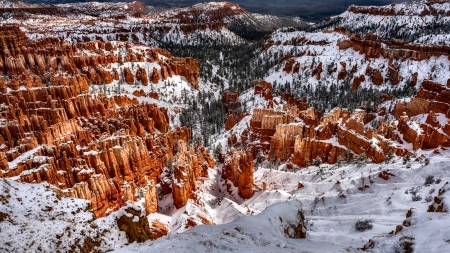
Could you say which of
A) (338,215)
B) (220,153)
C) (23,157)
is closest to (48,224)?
(338,215)

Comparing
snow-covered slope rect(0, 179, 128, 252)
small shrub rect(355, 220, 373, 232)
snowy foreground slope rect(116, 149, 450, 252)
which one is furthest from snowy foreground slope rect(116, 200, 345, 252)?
small shrub rect(355, 220, 373, 232)

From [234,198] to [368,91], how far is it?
2301 inches

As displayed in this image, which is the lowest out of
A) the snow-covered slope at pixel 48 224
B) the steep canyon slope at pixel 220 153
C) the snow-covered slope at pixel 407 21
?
the steep canyon slope at pixel 220 153

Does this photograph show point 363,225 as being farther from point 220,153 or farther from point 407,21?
point 407,21

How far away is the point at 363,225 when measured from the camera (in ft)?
45.9

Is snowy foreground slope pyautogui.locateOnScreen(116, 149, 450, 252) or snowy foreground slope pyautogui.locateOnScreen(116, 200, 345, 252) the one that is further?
snowy foreground slope pyautogui.locateOnScreen(116, 149, 450, 252)

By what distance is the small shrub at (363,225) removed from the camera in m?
13.8

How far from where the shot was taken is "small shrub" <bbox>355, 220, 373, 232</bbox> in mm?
13849

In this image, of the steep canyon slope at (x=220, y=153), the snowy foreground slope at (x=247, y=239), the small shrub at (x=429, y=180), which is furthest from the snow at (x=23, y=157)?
the small shrub at (x=429, y=180)

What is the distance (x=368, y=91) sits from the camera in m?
70.8

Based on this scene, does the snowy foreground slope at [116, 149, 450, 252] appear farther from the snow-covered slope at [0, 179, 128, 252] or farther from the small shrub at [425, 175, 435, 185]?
the snow-covered slope at [0, 179, 128, 252]

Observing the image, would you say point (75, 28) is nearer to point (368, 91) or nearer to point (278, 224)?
point (368, 91)

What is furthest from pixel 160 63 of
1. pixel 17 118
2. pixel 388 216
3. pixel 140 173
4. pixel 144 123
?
pixel 388 216

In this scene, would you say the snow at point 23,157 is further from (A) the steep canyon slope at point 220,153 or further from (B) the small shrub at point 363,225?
(B) the small shrub at point 363,225
